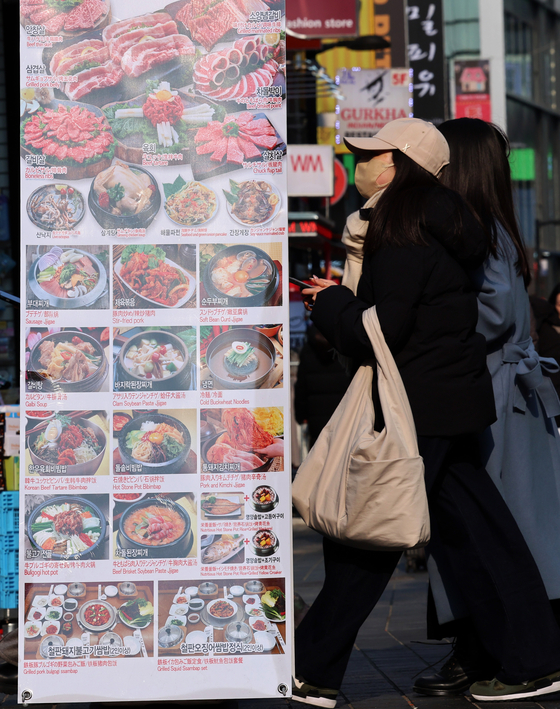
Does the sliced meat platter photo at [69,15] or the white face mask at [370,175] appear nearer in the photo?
the sliced meat platter photo at [69,15]

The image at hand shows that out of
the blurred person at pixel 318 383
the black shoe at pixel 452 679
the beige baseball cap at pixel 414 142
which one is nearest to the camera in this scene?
the beige baseball cap at pixel 414 142

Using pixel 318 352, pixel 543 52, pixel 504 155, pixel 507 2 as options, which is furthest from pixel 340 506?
pixel 543 52

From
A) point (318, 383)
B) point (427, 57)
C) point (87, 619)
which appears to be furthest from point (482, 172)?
point (427, 57)

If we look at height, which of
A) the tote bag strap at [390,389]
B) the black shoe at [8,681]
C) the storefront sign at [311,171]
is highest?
the storefront sign at [311,171]

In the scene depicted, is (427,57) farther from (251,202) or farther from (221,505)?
(221,505)

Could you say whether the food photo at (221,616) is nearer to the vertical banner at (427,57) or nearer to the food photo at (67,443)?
the food photo at (67,443)

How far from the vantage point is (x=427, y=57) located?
2258 cm

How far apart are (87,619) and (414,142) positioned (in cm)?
199

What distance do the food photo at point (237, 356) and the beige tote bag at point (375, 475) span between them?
313mm

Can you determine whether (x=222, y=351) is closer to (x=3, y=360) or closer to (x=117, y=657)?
(x=117, y=657)

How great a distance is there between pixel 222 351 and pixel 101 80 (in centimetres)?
100

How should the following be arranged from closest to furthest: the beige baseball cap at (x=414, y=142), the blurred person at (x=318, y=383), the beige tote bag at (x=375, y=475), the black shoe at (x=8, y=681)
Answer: the beige tote bag at (x=375, y=475) → the beige baseball cap at (x=414, y=142) → the black shoe at (x=8, y=681) → the blurred person at (x=318, y=383)

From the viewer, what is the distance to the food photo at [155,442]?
3.29 meters

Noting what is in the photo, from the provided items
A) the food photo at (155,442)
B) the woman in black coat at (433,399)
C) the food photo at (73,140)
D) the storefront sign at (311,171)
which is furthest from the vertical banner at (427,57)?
the food photo at (155,442)
